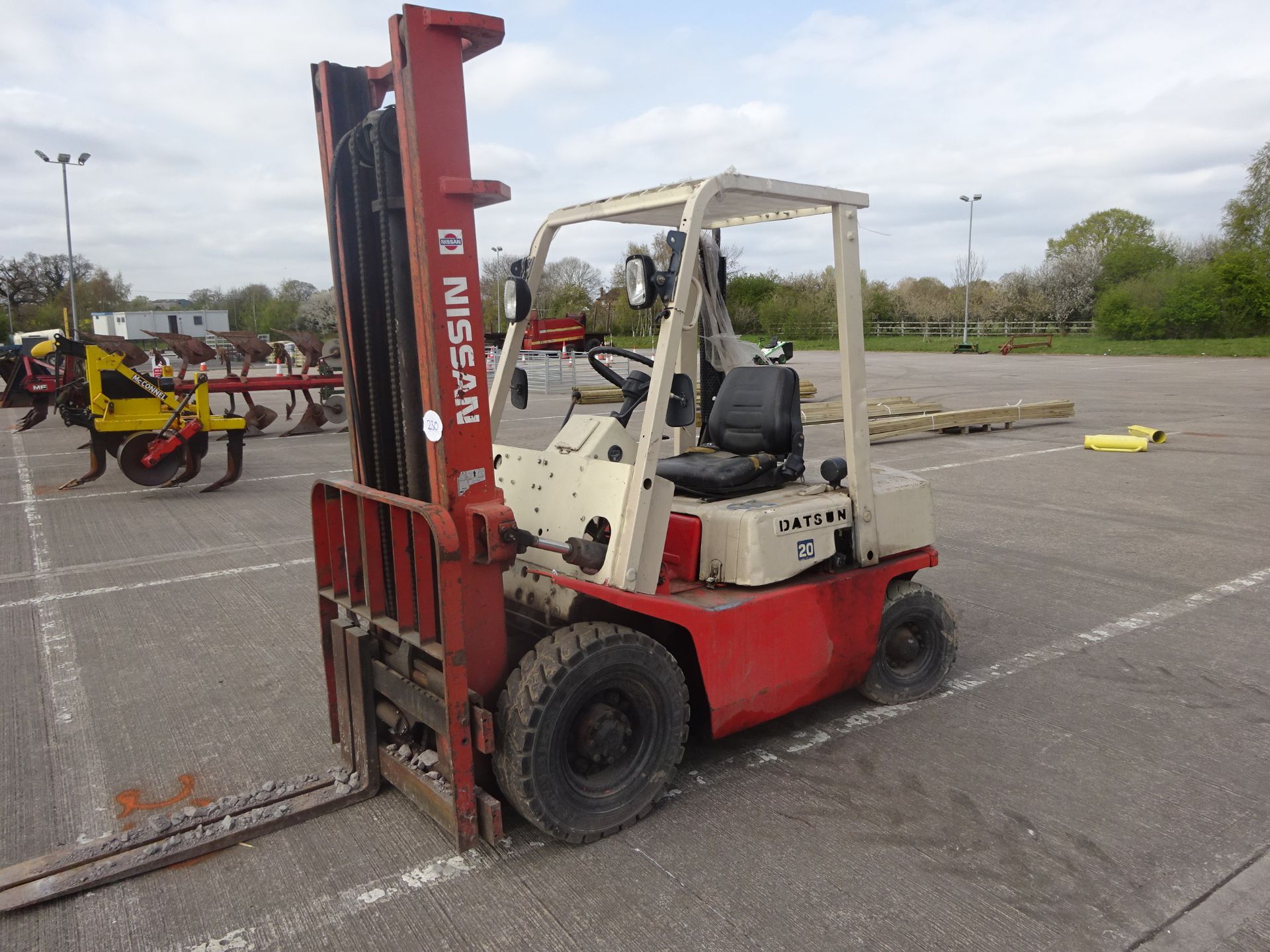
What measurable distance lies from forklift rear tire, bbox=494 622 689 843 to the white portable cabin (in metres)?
64.6

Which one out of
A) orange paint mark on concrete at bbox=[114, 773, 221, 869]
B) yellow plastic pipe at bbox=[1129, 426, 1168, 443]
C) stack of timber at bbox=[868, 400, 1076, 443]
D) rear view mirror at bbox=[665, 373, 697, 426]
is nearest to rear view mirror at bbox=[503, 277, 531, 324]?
rear view mirror at bbox=[665, 373, 697, 426]

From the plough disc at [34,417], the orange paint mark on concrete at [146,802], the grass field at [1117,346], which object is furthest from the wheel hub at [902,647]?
the grass field at [1117,346]

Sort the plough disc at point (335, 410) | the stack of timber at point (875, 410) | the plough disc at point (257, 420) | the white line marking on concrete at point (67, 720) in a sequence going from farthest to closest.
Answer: the plough disc at point (335, 410) → the plough disc at point (257, 420) → the stack of timber at point (875, 410) → the white line marking on concrete at point (67, 720)

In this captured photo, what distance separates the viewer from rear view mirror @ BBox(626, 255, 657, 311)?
3227 millimetres

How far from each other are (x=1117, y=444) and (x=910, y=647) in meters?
9.95

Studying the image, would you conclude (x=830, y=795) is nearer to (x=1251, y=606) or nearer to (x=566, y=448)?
(x=566, y=448)

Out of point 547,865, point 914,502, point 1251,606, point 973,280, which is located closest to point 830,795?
point 547,865

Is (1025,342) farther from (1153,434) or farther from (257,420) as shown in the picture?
(257,420)

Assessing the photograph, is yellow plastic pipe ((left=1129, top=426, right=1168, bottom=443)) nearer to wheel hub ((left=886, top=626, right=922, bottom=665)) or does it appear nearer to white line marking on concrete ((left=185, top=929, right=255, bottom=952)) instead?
wheel hub ((left=886, top=626, right=922, bottom=665))

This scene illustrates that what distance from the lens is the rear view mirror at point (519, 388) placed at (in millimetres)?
4219

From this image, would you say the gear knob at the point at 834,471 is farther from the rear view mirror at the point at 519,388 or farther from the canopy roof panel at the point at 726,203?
the rear view mirror at the point at 519,388

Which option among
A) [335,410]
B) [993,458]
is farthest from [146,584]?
[335,410]

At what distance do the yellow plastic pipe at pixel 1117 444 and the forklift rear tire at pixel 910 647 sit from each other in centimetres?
969

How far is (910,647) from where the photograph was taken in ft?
15.0
